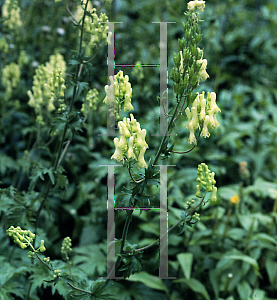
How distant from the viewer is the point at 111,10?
13.8ft

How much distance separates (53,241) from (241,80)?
12.5 feet

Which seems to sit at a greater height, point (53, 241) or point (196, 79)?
point (196, 79)

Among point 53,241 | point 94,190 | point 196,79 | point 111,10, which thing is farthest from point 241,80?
point 196,79

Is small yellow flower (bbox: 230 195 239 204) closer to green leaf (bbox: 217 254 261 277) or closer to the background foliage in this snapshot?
the background foliage

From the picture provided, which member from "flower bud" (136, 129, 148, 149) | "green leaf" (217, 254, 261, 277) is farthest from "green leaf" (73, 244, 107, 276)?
"flower bud" (136, 129, 148, 149)

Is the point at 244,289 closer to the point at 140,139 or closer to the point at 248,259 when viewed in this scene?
the point at 248,259

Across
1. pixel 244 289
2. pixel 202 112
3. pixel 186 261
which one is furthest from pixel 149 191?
pixel 202 112

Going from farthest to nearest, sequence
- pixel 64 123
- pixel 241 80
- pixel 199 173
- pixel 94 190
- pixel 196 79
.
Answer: pixel 241 80, pixel 94 190, pixel 64 123, pixel 199 173, pixel 196 79

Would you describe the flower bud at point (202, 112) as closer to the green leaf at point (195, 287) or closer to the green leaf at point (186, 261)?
the green leaf at point (186, 261)

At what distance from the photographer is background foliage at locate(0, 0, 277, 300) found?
2266mm

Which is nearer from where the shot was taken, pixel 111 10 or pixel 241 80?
pixel 111 10

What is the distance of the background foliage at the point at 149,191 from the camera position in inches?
Result: 89.2

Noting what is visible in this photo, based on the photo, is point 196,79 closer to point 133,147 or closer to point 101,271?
point 133,147

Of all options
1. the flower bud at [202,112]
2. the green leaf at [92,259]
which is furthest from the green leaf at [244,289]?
the flower bud at [202,112]
